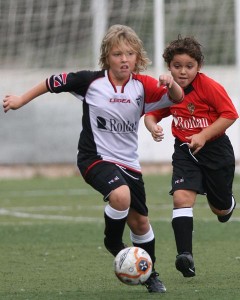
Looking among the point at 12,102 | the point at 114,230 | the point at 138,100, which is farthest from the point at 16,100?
the point at 114,230

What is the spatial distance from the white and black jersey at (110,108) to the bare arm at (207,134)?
361 millimetres

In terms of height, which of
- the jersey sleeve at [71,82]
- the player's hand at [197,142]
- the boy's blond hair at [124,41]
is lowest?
the player's hand at [197,142]

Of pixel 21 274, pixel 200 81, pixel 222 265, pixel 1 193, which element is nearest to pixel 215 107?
pixel 200 81

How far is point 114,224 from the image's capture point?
7.29 m

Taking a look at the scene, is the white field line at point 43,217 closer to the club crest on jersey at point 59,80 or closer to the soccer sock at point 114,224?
the soccer sock at point 114,224

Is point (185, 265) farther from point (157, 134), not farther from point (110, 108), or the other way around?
point (110, 108)

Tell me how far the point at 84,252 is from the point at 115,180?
8.78ft

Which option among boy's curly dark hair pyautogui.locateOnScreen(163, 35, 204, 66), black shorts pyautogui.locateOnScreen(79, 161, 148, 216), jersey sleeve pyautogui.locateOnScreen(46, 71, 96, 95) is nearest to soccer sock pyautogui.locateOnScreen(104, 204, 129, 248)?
black shorts pyautogui.locateOnScreen(79, 161, 148, 216)

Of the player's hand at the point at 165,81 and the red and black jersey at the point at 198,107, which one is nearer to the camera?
the player's hand at the point at 165,81

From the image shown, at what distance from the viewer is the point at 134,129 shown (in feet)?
24.8

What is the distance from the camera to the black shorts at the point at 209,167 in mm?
7953

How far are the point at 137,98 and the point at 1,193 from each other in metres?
10.4

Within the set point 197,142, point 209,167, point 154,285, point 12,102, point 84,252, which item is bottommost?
point 84,252

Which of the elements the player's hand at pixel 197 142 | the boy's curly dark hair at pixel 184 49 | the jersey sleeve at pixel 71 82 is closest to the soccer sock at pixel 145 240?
the player's hand at pixel 197 142
